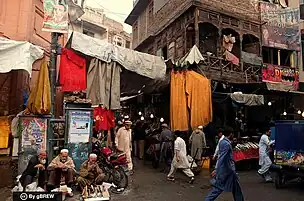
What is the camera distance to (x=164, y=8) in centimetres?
1947

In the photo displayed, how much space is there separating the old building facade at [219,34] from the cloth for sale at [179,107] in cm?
333

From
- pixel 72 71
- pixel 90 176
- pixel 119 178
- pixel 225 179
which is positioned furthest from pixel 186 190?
pixel 72 71

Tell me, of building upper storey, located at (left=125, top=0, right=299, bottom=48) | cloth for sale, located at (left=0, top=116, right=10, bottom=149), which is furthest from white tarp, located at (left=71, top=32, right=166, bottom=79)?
building upper storey, located at (left=125, top=0, right=299, bottom=48)

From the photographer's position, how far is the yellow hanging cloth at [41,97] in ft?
26.0

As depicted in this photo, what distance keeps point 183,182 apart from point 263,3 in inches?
531

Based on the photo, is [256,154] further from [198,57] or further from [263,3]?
[263,3]

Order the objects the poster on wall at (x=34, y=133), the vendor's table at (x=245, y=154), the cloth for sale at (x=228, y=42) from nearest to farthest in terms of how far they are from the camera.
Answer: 1. the poster on wall at (x=34, y=133)
2. the vendor's table at (x=245, y=154)
3. the cloth for sale at (x=228, y=42)

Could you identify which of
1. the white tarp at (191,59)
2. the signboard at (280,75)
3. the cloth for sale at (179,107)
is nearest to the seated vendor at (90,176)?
the cloth for sale at (179,107)

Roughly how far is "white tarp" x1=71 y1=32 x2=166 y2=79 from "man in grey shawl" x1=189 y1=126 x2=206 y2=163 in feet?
9.46


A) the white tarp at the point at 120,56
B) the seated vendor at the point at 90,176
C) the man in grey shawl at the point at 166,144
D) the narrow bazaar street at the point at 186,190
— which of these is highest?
the white tarp at the point at 120,56

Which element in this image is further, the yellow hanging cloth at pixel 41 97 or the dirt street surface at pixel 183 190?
the yellow hanging cloth at pixel 41 97

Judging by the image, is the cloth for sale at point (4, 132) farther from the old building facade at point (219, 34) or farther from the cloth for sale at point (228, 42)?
Answer: the cloth for sale at point (228, 42)

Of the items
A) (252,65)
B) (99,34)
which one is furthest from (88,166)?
(99,34)

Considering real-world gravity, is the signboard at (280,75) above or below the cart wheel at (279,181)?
above
